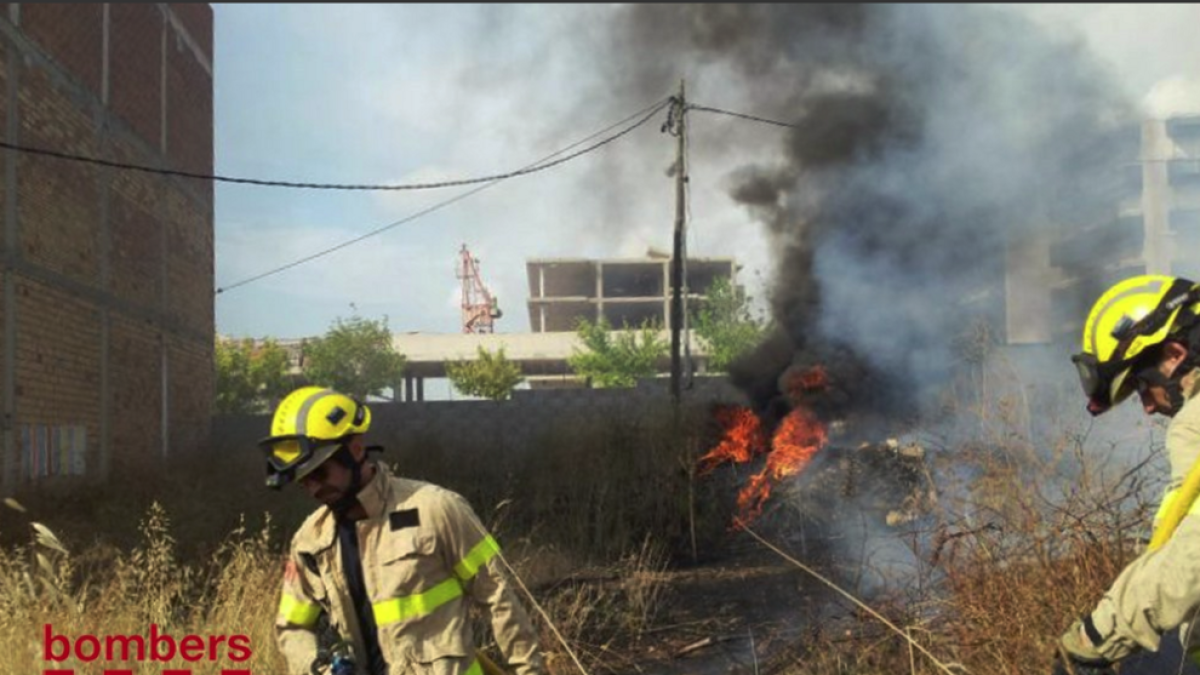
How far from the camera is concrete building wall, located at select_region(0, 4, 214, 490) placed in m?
10.7

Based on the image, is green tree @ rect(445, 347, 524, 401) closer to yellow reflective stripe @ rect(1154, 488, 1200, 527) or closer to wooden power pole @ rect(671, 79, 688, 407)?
wooden power pole @ rect(671, 79, 688, 407)

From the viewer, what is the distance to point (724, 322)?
42844 mm

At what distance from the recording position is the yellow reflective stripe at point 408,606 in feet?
9.34

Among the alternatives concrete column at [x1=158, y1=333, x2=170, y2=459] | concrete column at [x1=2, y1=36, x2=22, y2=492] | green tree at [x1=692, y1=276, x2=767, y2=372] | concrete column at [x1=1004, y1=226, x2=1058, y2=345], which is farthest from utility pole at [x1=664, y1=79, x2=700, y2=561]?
green tree at [x1=692, y1=276, x2=767, y2=372]

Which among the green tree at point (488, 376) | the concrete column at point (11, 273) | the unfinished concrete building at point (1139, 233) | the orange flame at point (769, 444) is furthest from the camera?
the green tree at point (488, 376)

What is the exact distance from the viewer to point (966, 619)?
13.9 ft

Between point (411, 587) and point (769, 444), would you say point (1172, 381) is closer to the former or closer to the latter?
point (411, 587)

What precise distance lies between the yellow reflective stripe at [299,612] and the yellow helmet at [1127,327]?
2561mm

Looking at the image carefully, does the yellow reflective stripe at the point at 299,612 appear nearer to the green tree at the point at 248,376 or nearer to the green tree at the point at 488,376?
the green tree at the point at 248,376

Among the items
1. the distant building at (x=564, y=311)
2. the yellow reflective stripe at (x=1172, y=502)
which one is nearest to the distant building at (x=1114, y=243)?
the yellow reflective stripe at (x=1172, y=502)

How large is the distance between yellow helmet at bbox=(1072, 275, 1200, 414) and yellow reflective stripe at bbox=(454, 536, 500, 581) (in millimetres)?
1910

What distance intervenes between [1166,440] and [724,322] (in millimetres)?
40518

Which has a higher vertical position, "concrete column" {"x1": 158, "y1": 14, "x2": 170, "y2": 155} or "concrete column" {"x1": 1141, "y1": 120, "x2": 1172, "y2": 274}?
"concrete column" {"x1": 158, "y1": 14, "x2": 170, "y2": 155}

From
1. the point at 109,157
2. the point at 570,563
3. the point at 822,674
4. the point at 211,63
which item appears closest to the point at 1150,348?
the point at 822,674
